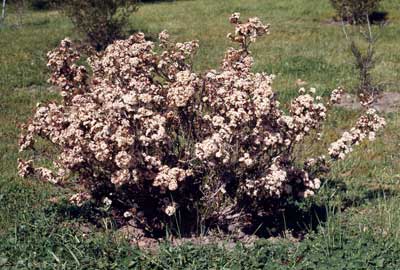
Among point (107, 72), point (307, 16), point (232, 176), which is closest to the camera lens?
point (232, 176)

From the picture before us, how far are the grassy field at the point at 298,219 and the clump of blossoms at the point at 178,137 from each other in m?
0.29

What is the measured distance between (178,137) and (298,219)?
0.97 m

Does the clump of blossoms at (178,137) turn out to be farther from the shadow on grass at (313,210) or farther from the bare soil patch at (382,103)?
the bare soil patch at (382,103)

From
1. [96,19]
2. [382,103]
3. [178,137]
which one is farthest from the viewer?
[96,19]

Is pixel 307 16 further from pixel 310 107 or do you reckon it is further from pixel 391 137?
pixel 310 107

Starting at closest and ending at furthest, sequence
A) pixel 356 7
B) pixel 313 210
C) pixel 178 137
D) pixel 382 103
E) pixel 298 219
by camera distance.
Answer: pixel 178 137 < pixel 298 219 < pixel 313 210 < pixel 382 103 < pixel 356 7

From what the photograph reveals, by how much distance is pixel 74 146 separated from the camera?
4.58m

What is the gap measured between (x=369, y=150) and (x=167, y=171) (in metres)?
3.07

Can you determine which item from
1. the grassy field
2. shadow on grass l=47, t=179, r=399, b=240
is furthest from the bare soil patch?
shadow on grass l=47, t=179, r=399, b=240

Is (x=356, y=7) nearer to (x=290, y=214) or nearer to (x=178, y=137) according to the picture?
(x=290, y=214)

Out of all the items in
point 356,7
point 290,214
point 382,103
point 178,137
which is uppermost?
point 178,137

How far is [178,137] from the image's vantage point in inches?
192

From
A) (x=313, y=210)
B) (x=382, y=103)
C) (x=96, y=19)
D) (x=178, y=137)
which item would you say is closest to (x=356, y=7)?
(x=96, y=19)

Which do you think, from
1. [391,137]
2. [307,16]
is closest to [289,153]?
[391,137]
